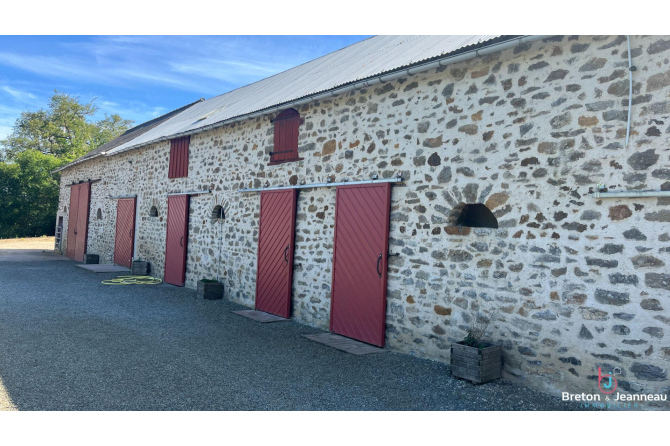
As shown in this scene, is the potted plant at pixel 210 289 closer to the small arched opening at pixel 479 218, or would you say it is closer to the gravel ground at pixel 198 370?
the gravel ground at pixel 198 370

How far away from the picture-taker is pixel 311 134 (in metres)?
7.59

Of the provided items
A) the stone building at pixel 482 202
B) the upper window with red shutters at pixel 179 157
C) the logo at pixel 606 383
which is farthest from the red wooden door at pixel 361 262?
the upper window with red shutters at pixel 179 157

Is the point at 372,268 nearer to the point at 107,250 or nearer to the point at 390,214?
the point at 390,214

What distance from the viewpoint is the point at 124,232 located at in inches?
553

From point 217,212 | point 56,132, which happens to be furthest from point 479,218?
point 56,132

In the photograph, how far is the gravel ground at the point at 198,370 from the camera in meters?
4.19

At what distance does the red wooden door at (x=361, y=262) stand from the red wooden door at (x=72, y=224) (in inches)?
572

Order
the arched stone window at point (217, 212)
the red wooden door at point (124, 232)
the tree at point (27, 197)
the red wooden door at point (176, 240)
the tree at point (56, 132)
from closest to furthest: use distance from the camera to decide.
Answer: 1. the arched stone window at point (217, 212)
2. the red wooden door at point (176, 240)
3. the red wooden door at point (124, 232)
4. the tree at point (27, 197)
5. the tree at point (56, 132)

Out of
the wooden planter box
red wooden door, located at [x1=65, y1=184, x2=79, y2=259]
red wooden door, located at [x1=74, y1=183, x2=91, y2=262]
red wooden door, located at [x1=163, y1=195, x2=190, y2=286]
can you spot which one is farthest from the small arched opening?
red wooden door, located at [x1=65, y1=184, x2=79, y2=259]

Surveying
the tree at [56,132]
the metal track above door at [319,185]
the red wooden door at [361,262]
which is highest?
the tree at [56,132]

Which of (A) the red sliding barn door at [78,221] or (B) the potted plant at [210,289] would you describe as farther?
(A) the red sliding barn door at [78,221]

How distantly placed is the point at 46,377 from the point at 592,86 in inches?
231

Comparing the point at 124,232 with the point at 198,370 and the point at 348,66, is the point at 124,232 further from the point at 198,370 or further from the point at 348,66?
the point at 198,370

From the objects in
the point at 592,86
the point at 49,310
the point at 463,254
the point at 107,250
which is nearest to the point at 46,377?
the point at 49,310
